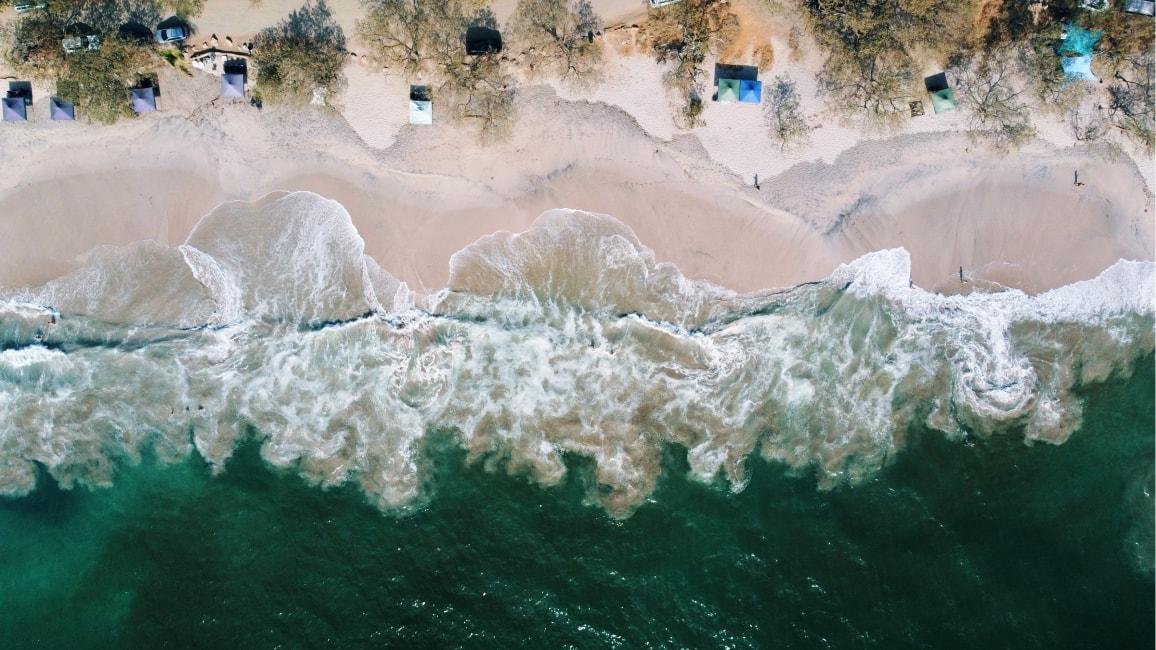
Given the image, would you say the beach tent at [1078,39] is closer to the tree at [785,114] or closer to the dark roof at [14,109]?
the tree at [785,114]

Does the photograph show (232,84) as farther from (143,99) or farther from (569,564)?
(569,564)

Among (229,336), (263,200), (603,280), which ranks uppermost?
(263,200)

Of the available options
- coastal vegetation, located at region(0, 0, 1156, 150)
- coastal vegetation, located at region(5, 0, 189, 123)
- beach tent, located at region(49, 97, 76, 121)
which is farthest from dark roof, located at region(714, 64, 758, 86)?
beach tent, located at region(49, 97, 76, 121)

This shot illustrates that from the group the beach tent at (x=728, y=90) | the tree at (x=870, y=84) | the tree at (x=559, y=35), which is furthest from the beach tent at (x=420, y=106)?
the tree at (x=870, y=84)

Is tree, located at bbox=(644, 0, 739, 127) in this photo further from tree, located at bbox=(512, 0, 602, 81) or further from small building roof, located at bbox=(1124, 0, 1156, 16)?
small building roof, located at bbox=(1124, 0, 1156, 16)

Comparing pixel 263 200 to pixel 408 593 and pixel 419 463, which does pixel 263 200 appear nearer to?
pixel 419 463

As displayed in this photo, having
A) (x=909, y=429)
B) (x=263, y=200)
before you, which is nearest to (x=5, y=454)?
(x=263, y=200)
